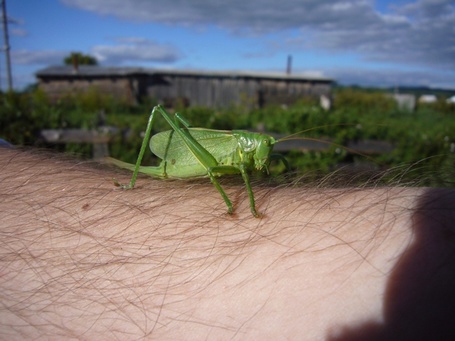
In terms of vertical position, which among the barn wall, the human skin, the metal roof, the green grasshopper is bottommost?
the human skin

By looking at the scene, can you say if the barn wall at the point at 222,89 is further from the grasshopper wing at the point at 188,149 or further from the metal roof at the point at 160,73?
the grasshopper wing at the point at 188,149

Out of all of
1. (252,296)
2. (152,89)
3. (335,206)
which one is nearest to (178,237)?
(252,296)

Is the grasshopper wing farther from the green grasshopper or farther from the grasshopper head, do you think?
the grasshopper head

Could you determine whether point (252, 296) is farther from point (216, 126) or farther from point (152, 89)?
point (152, 89)

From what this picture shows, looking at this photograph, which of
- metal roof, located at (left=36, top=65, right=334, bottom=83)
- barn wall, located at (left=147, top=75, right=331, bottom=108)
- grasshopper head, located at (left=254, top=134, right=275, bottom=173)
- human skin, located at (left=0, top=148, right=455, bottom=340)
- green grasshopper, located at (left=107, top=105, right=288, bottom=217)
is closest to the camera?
human skin, located at (left=0, top=148, right=455, bottom=340)

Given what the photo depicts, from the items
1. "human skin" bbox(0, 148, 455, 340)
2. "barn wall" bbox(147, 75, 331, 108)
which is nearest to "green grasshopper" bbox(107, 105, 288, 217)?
"human skin" bbox(0, 148, 455, 340)

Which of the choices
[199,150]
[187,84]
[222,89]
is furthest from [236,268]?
[187,84]

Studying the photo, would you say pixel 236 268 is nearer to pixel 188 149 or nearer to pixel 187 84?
pixel 188 149

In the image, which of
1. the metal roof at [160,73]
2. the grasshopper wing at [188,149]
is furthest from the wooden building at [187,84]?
the grasshopper wing at [188,149]
